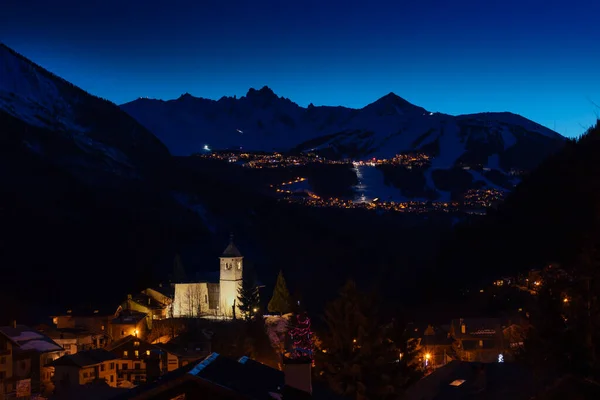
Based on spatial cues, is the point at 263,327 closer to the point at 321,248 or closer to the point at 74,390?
the point at 74,390

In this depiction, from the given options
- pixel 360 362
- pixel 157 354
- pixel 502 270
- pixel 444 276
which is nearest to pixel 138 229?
pixel 444 276

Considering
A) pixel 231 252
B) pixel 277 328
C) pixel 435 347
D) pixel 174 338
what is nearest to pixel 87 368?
pixel 174 338

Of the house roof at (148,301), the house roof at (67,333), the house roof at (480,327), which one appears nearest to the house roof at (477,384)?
the house roof at (480,327)

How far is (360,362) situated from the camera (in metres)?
19.4

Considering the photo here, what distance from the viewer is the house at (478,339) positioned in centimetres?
4372

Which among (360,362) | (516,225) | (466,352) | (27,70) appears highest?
(27,70)

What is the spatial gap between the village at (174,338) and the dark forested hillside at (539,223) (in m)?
10.4

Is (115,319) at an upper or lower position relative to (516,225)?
lower

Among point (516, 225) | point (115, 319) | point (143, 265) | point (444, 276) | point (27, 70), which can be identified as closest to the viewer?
point (115, 319)

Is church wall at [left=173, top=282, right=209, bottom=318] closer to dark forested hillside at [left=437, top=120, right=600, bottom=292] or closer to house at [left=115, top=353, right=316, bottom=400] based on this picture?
dark forested hillside at [left=437, top=120, right=600, bottom=292]

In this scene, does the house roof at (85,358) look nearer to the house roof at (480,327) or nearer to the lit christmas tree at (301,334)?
the lit christmas tree at (301,334)

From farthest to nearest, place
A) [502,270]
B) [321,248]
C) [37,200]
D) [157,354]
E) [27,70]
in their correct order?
[27,70] < [321,248] < [37,200] < [502,270] < [157,354]

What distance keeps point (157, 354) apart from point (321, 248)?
91965 millimetres

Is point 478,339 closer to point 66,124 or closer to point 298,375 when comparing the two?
point 298,375
